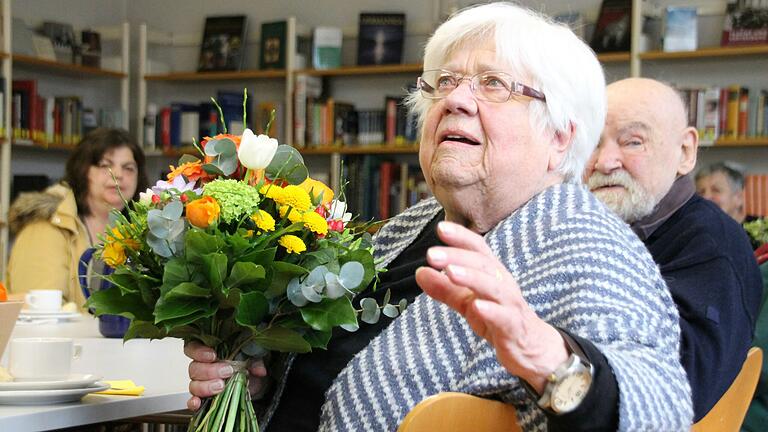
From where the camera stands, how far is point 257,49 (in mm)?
6738

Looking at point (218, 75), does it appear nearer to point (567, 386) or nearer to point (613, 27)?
point (613, 27)

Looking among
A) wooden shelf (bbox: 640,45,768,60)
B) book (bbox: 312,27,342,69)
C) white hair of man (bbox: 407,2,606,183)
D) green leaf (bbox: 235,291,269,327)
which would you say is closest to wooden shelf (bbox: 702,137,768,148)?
wooden shelf (bbox: 640,45,768,60)

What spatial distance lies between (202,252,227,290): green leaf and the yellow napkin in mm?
409

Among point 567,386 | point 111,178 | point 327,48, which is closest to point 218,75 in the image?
point 327,48

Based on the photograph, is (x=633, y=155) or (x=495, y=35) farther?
(x=633, y=155)

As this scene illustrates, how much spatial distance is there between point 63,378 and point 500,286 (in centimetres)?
96

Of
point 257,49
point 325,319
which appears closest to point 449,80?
point 325,319

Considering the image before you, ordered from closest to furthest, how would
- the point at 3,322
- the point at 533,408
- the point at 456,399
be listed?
the point at 456,399 < the point at 533,408 < the point at 3,322

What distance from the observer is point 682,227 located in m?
2.34

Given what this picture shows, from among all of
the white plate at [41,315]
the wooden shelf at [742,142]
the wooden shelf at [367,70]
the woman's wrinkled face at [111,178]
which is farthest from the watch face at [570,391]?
the wooden shelf at [367,70]

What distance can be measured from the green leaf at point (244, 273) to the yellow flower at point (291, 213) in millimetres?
100

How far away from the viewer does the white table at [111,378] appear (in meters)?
1.59

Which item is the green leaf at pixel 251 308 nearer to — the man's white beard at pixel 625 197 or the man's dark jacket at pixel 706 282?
the man's dark jacket at pixel 706 282

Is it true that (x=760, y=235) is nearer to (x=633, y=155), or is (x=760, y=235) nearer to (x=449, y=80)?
(x=633, y=155)
